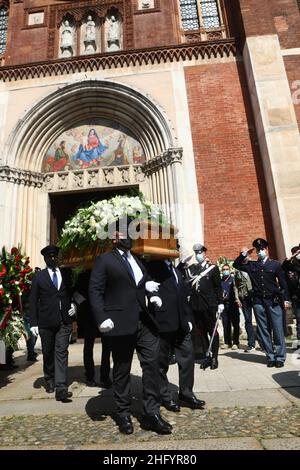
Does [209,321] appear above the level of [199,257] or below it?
below

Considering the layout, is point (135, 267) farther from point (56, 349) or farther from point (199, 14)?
point (199, 14)

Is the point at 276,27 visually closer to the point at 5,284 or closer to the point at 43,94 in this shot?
the point at 43,94

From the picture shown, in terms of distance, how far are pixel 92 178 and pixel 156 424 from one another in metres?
9.45

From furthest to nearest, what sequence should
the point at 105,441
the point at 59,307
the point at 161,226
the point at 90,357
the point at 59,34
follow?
the point at 59,34 → the point at 90,357 → the point at 59,307 → the point at 161,226 → the point at 105,441

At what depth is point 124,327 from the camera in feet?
9.04

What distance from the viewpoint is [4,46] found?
504 inches

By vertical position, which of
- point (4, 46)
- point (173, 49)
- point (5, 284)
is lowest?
point (5, 284)

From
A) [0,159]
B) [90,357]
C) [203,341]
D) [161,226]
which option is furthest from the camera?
[0,159]

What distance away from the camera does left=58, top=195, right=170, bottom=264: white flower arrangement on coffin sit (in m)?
3.84

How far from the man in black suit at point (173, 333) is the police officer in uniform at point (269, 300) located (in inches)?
77.4

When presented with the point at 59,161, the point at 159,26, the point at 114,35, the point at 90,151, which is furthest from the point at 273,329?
the point at 114,35

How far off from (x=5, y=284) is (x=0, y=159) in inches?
287

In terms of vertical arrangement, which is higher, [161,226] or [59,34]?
[59,34]

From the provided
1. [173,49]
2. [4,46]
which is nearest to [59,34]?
[4,46]
